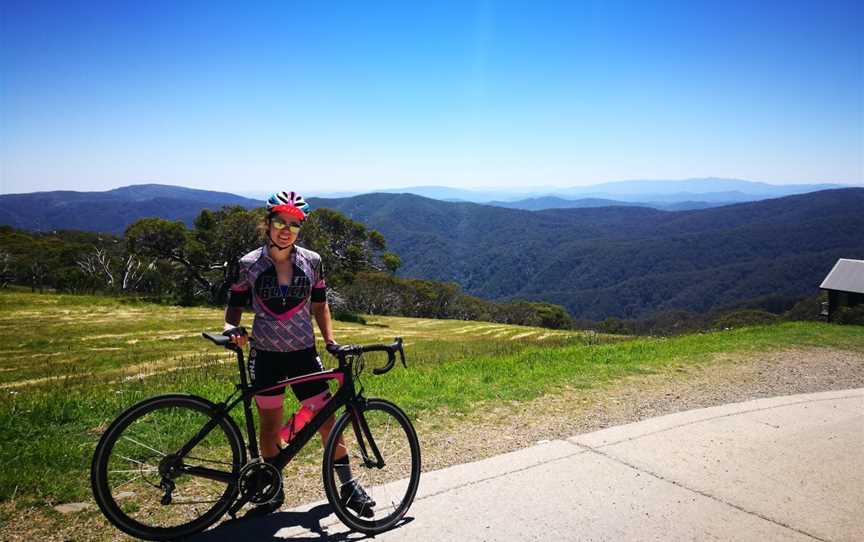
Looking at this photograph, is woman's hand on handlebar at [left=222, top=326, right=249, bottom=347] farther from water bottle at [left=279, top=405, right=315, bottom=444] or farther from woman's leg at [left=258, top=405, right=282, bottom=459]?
water bottle at [left=279, top=405, right=315, bottom=444]

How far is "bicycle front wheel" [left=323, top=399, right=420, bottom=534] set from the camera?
378 cm

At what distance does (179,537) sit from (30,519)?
1085 millimetres

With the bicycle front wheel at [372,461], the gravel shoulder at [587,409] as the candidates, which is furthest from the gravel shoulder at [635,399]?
the bicycle front wheel at [372,461]

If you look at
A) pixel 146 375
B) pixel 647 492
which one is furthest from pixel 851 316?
pixel 146 375

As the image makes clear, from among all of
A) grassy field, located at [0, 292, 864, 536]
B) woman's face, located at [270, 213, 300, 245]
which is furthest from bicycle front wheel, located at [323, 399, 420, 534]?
woman's face, located at [270, 213, 300, 245]

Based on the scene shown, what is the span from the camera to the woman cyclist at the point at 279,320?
3.81m

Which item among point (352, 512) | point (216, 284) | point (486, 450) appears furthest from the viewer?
point (216, 284)

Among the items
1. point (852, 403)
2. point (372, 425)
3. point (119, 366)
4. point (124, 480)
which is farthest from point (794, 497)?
point (119, 366)

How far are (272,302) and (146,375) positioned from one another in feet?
33.3

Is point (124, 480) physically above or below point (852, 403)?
above

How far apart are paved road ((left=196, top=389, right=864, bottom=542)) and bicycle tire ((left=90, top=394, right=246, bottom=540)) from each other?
30 centimetres

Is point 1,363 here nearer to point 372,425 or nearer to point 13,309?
point 13,309

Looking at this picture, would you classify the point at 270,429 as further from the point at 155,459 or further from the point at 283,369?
the point at 155,459

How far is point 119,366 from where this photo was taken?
15.5m
